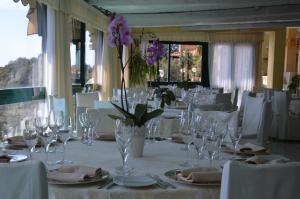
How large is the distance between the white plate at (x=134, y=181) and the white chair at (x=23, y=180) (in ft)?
1.40

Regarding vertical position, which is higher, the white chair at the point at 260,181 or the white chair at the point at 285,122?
the white chair at the point at 260,181

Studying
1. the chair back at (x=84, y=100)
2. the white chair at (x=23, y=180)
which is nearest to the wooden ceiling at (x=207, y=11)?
the chair back at (x=84, y=100)

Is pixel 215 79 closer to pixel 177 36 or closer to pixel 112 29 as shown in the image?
pixel 177 36

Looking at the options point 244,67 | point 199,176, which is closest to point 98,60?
point 244,67

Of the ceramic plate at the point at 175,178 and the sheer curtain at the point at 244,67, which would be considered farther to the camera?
the sheer curtain at the point at 244,67

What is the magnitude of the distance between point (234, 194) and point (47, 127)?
1324 mm

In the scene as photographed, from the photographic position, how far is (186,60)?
13.4 meters

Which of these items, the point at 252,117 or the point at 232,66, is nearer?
the point at 252,117

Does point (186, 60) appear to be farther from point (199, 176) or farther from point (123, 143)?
point (199, 176)

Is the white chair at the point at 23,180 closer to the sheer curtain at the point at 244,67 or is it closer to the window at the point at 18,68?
the window at the point at 18,68

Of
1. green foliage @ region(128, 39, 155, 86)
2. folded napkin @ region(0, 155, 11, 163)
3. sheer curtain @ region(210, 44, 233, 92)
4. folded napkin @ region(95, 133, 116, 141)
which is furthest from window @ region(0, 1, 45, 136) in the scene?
sheer curtain @ region(210, 44, 233, 92)

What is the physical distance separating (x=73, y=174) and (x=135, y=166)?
1.29 feet

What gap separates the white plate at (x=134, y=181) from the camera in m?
1.75

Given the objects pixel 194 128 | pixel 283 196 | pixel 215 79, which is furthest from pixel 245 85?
pixel 283 196
